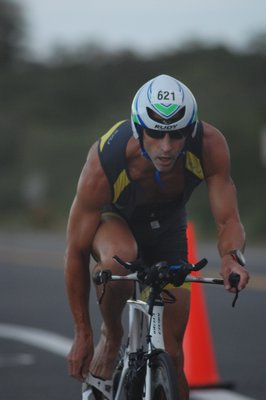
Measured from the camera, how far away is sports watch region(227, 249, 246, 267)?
6.12 m

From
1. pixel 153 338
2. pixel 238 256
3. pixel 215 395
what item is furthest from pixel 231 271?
pixel 215 395

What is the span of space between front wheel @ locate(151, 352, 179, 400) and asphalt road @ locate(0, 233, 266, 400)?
258 cm

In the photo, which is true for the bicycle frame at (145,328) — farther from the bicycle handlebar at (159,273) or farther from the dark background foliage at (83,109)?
the dark background foliage at (83,109)

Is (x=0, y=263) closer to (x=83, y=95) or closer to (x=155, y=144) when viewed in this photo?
(x=155, y=144)

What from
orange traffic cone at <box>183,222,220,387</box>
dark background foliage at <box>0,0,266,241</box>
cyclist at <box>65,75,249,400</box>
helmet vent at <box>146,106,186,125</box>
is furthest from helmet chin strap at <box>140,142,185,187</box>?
dark background foliage at <box>0,0,266,241</box>

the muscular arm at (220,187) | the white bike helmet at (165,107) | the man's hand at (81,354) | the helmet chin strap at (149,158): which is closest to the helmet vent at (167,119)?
the white bike helmet at (165,107)

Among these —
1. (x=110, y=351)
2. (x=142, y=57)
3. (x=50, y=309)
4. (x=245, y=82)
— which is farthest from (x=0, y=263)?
(x=142, y=57)

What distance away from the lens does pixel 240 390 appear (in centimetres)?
874

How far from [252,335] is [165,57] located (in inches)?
2561

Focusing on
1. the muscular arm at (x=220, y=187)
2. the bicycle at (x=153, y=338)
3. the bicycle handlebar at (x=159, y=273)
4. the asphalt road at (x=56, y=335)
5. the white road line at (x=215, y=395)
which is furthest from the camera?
the asphalt road at (x=56, y=335)

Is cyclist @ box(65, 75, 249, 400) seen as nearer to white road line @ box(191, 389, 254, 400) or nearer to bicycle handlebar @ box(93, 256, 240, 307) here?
bicycle handlebar @ box(93, 256, 240, 307)

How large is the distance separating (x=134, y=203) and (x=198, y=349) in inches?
Result: 103

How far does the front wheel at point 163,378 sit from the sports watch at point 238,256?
0.60 meters

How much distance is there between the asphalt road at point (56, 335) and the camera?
910 cm
